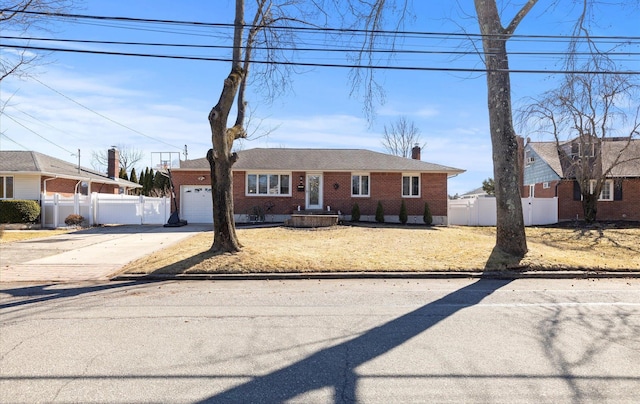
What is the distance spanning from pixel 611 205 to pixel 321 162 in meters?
18.9

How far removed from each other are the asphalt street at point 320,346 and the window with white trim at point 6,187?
20697mm

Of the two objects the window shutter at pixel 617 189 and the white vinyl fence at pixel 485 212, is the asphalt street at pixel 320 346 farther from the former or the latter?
the window shutter at pixel 617 189

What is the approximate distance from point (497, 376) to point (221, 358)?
2.78 meters

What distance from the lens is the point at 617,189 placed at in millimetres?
24125

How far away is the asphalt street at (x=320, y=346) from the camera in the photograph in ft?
10.9

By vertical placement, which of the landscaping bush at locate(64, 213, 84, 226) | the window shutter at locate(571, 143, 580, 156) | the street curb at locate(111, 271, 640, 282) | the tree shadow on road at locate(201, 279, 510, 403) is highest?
the window shutter at locate(571, 143, 580, 156)

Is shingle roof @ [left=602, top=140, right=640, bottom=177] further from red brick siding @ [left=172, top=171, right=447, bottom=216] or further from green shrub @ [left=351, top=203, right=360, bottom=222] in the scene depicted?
green shrub @ [left=351, top=203, right=360, bottom=222]

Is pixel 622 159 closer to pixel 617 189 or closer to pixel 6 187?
pixel 617 189

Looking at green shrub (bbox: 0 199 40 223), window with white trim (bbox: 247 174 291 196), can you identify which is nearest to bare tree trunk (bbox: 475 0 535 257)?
window with white trim (bbox: 247 174 291 196)

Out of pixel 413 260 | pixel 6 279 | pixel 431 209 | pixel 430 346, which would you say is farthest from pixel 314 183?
pixel 430 346

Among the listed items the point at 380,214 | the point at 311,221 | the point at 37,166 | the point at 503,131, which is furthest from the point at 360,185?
the point at 37,166

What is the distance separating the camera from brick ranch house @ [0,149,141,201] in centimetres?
2294

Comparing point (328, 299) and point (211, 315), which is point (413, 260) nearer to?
point (328, 299)

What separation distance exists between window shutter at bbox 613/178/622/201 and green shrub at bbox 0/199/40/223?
35.2m
